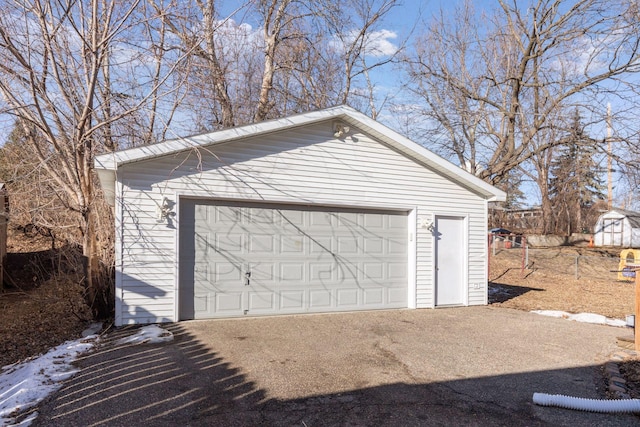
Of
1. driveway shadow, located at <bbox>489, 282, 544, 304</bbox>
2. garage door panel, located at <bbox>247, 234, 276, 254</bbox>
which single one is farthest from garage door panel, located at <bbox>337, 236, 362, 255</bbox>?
driveway shadow, located at <bbox>489, 282, 544, 304</bbox>

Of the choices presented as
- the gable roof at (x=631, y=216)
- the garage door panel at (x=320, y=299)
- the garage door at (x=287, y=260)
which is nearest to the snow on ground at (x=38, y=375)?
the garage door at (x=287, y=260)

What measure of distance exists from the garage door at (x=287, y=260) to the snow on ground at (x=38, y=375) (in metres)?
1.42

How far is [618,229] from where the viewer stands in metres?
30.1

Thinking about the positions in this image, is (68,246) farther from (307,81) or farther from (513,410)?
(307,81)

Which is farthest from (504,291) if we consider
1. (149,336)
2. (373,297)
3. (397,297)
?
(149,336)

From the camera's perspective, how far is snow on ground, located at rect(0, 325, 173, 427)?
3.61 meters

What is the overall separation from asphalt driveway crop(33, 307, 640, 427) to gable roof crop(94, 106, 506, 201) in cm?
264

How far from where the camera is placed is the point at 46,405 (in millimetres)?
3648

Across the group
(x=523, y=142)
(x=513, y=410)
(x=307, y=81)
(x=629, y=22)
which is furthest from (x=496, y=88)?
(x=513, y=410)

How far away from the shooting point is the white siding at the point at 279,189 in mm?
6715

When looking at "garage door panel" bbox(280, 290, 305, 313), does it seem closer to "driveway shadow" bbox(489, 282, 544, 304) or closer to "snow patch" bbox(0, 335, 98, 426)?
"snow patch" bbox(0, 335, 98, 426)

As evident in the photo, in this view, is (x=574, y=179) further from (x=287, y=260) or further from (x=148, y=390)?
(x=148, y=390)

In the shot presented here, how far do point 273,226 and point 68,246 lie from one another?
426 centimetres

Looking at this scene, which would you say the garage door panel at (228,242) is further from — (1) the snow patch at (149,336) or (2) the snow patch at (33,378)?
(2) the snow patch at (33,378)
